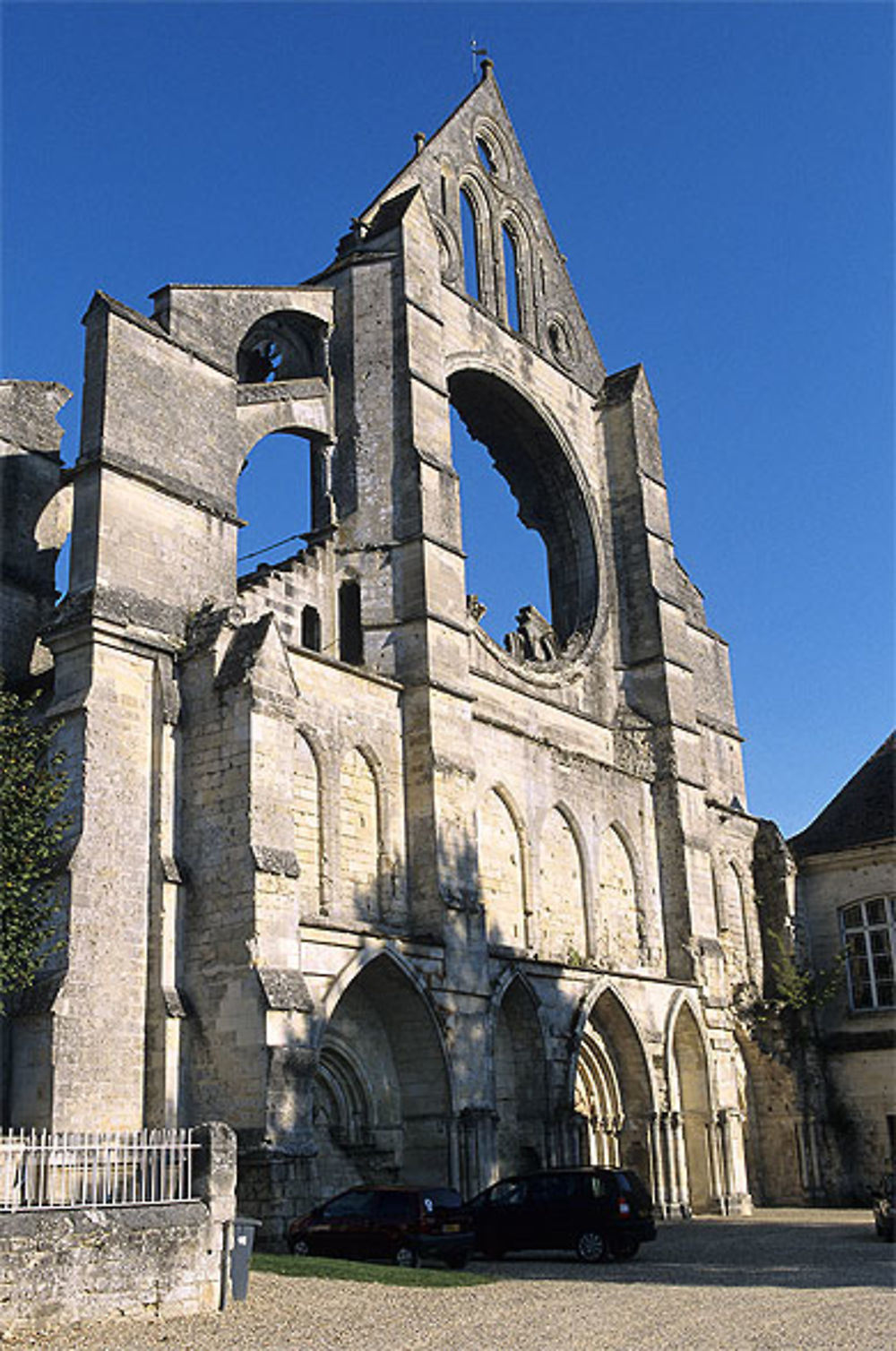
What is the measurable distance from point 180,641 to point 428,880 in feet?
16.6

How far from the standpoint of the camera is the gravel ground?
981 centimetres

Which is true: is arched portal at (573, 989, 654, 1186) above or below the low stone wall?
above

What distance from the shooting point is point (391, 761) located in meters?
20.6

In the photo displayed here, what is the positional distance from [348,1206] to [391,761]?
695cm

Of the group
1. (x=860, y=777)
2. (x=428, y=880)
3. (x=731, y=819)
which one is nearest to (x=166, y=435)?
(x=428, y=880)

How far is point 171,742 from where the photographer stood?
1742 centimetres

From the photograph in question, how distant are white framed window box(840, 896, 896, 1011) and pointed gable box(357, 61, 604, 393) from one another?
12.6 meters

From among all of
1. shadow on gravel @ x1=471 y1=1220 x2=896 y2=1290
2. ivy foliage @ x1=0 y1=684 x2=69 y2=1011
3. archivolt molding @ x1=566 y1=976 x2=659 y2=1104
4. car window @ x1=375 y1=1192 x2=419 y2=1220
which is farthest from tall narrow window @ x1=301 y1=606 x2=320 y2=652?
shadow on gravel @ x1=471 y1=1220 x2=896 y2=1290

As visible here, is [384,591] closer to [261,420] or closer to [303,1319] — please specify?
[261,420]

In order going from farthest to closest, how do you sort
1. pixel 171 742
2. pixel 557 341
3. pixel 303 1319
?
pixel 557 341 → pixel 171 742 → pixel 303 1319

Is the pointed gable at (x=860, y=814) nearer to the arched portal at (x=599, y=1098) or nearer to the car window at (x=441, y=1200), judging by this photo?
the arched portal at (x=599, y=1098)

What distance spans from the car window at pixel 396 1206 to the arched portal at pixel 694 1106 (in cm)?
1042

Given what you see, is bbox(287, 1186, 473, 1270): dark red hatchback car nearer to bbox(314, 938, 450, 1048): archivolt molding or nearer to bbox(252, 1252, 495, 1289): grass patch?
bbox(252, 1252, 495, 1289): grass patch

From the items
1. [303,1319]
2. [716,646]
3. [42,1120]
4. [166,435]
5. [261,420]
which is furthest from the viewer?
[716,646]
